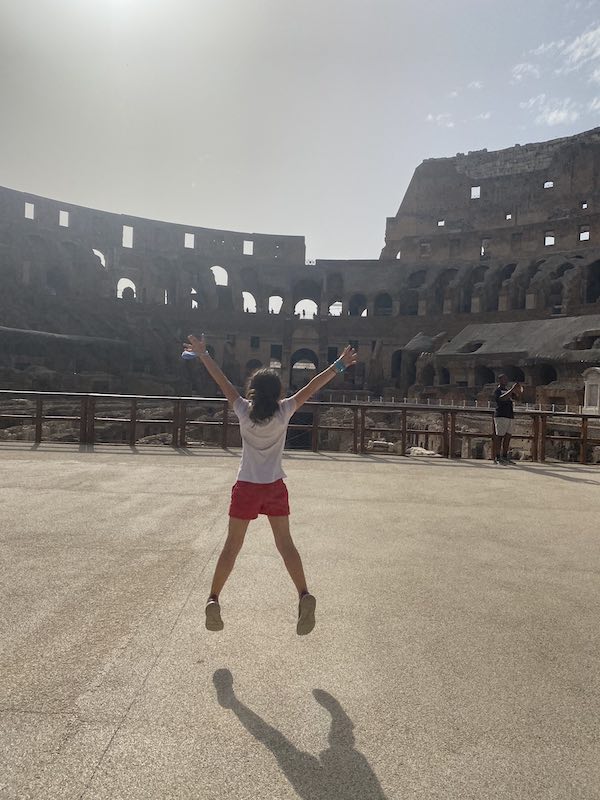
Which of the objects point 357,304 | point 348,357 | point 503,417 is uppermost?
point 357,304

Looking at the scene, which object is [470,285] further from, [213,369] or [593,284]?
[213,369]

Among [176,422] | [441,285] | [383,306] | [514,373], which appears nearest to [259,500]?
[176,422]

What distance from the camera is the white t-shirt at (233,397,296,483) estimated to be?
8.85 ft

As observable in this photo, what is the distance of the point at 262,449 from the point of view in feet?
8.95

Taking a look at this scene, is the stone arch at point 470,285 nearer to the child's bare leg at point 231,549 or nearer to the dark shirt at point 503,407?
the dark shirt at point 503,407

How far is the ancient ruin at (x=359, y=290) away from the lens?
33.2 meters

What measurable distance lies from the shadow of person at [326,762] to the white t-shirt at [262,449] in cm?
101

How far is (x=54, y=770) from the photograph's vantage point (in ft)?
5.28

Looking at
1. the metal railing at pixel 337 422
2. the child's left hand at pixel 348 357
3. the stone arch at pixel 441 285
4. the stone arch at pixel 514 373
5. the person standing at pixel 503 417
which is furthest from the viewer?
the stone arch at pixel 441 285

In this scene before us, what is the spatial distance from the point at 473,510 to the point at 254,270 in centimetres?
4668

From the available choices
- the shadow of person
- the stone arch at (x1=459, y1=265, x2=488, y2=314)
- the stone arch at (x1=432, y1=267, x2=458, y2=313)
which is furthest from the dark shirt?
the stone arch at (x1=432, y1=267, x2=458, y2=313)

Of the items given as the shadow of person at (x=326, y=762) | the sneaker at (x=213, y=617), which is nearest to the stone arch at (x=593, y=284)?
the sneaker at (x=213, y=617)

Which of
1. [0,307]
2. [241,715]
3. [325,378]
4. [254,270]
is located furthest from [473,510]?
[254,270]

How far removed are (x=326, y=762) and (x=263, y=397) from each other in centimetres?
157
